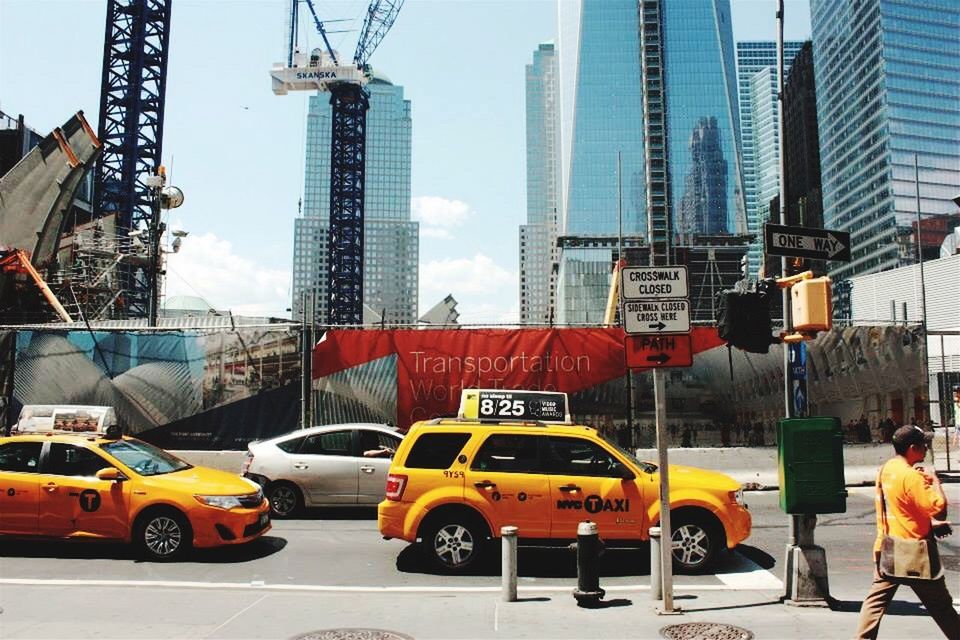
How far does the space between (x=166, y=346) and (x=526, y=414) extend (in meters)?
9.02

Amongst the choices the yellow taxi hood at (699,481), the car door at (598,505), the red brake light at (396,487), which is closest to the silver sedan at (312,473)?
the red brake light at (396,487)

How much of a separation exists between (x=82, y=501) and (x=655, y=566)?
6.89 m

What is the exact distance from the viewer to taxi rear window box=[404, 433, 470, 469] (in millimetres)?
8852

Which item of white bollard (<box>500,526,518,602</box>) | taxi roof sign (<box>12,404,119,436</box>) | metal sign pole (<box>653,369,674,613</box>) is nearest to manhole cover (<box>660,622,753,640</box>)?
metal sign pole (<box>653,369,674,613</box>)

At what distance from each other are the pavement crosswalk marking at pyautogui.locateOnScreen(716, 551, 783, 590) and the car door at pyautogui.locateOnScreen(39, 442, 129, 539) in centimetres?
716

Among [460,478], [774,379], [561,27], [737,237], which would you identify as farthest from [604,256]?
[460,478]

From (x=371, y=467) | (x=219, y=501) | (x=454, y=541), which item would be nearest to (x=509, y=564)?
(x=454, y=541)

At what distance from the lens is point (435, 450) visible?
8.92 m

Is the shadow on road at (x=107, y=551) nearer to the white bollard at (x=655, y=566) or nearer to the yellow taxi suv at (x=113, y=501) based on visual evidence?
the yellow taxi suv at (x=113, y=501)

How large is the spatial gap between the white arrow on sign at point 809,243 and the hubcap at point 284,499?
8.33 m

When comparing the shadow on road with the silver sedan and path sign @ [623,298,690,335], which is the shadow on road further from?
path sign @ [623,298,690,335]

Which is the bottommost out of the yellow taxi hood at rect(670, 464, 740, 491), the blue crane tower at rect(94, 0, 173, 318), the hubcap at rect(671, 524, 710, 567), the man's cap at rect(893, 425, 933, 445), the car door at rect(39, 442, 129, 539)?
the hubcap at rect(671, 524, 710, 567)

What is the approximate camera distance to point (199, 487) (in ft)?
30.8

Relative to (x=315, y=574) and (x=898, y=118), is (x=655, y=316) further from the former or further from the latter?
(x=898, y=118)
